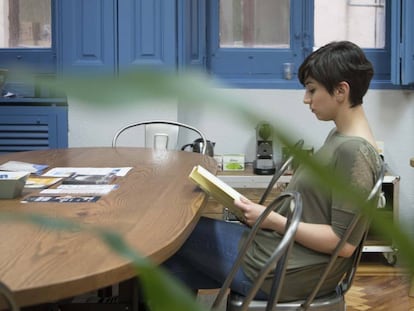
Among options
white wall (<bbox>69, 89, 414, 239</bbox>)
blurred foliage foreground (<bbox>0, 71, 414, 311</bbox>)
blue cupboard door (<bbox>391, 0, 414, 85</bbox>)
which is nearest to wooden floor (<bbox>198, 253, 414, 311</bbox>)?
white wall (<bbox>69, 89, 414, 239</bbox>)

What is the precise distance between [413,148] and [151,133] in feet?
5.54

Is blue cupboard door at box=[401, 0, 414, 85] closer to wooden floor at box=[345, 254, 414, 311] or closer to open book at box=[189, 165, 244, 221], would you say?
wooden floor at box=[345, 254, 414, 311]

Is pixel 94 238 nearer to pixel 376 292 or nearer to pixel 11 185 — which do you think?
pixel 11 185

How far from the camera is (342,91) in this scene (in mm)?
2055

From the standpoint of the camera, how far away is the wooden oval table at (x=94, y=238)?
1070 millimetres

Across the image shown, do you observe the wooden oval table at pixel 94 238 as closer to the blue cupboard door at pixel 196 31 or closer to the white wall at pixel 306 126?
the white wall at pixel 306 126

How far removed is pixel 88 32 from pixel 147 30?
36 centimetres

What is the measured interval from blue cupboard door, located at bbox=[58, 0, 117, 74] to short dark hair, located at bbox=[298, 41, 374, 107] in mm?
2513

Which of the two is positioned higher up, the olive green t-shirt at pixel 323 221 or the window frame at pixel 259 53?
the window frame at pixel 259 53

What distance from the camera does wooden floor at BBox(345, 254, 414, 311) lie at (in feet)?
11.6

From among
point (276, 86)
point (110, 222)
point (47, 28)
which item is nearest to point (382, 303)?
point (276, 86)

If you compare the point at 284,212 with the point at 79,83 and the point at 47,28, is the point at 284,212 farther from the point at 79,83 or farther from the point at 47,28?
the point at 47,28

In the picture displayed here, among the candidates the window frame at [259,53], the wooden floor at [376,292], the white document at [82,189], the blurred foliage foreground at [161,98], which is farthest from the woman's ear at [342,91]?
the window frame at [259,53]

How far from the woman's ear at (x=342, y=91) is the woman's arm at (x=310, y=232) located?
37 centimetres
